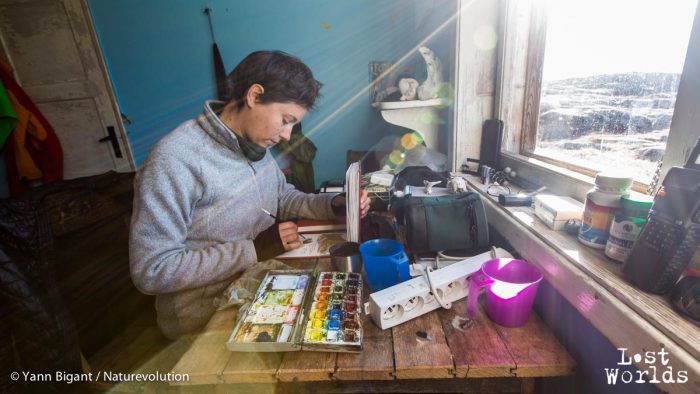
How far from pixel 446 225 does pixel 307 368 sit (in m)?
0.58

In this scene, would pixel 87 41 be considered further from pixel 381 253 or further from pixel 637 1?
pixel 637 1

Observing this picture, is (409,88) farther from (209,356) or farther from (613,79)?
Result: (209,356)

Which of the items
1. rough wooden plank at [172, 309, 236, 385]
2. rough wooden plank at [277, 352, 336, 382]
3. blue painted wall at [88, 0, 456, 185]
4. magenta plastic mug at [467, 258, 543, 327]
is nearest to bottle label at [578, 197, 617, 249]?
magenta plastic mug at [467, 258, 543, 327]

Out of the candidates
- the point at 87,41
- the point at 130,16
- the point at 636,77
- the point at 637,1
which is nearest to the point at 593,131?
the point at 636,77

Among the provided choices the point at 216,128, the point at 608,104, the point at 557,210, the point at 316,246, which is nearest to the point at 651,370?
the point at 557,210

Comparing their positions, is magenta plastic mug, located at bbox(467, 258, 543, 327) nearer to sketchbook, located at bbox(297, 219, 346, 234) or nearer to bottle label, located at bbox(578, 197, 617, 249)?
bottle label, located at bbox(578, 197, 617, 249)

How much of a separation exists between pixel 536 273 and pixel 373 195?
2.88 ft

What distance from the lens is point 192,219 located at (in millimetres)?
1059

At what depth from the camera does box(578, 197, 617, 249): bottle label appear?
69cm

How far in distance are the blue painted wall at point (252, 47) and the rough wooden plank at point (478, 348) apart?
210 cm

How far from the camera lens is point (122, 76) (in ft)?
8.87

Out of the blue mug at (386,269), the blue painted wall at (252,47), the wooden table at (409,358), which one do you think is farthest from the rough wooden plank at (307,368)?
the blue painted wall at (252,47)

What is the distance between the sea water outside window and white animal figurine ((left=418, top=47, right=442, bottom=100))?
0.62 meters

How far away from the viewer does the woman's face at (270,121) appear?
3.54ft
